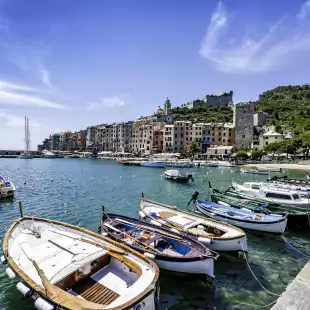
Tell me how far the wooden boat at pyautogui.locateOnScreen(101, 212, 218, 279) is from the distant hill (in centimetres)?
10337

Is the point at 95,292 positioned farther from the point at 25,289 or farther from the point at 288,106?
the point at 288,106

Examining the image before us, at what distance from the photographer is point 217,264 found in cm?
1285

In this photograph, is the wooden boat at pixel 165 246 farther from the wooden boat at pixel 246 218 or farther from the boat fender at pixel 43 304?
the wooden boat at pixel 246 218

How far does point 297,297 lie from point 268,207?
15058 millimetres

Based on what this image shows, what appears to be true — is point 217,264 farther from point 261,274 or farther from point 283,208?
point 283,208

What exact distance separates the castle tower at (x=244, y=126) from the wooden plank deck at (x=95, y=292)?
103363mm

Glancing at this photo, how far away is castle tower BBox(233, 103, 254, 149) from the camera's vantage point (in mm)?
105938

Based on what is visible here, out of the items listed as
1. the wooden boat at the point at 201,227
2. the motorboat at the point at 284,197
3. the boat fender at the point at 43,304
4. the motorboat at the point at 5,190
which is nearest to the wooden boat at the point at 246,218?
the wooden boat at the point at 201,227

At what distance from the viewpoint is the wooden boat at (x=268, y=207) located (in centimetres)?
1855

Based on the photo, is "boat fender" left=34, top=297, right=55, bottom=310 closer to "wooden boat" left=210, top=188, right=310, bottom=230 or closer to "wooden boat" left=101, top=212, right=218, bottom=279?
"wooden boat" left=101, top=212, right=218, bottom=279

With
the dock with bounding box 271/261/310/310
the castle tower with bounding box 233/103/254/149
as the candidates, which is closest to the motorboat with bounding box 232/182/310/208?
the dock with bounding box 271/261/310/310

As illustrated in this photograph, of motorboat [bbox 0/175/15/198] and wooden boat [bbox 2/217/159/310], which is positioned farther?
motorboat [bbox 0/175/15/198]

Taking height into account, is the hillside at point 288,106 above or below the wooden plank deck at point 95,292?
above

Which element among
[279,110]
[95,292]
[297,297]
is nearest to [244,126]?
[279,110]
